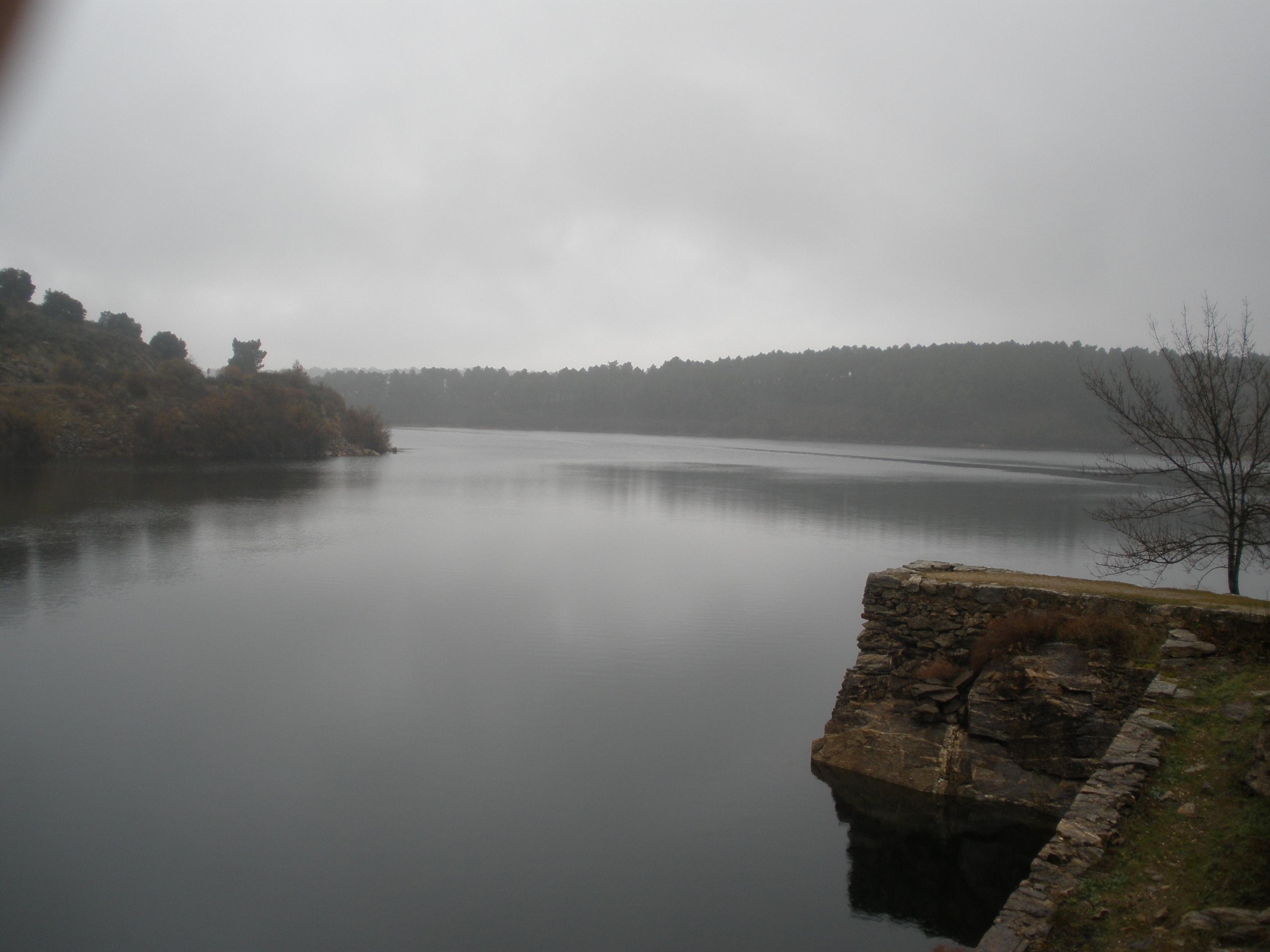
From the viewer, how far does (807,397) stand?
128750 mm

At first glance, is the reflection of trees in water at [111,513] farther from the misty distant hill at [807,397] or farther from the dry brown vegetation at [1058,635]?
the misty distant hill at [807,397]

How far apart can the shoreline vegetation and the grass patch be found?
56.9m

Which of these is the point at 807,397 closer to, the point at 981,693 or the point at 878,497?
the point at 878,497

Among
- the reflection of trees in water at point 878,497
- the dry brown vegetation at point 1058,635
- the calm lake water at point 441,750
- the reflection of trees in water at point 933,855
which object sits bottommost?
the reflection of trees in water at point 933,855

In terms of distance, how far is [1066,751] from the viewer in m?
9.06

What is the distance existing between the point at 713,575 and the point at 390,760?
1328cm

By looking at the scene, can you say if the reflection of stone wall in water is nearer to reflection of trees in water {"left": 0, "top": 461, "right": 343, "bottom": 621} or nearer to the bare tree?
the bare tree

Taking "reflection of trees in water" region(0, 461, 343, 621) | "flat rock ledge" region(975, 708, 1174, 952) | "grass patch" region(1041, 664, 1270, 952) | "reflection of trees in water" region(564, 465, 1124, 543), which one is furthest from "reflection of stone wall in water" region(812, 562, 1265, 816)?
"reflection of trees in water" region(564, 465, 1124, 543)

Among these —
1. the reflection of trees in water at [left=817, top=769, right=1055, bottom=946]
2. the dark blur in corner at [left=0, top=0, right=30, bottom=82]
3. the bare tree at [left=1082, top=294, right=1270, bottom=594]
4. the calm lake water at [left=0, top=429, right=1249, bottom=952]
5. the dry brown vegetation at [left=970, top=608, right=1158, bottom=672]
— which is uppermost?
the dark blur in corner at [left=0, top=0, right=30, bottom=82]

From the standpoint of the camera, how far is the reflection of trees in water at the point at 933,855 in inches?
299

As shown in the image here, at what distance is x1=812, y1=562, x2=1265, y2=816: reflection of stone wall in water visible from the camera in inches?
351

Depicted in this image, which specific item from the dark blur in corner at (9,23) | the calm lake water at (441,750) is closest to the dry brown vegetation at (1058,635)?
the calm lake water at (441,750)

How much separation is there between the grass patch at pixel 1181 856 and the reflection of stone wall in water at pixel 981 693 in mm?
2109

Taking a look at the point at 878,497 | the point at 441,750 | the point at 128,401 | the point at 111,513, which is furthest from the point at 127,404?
the point at 441,750
